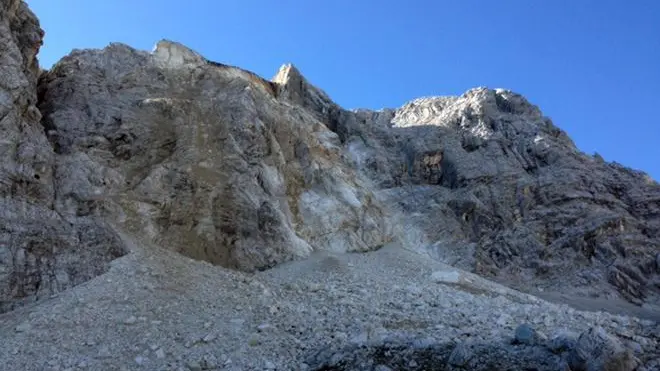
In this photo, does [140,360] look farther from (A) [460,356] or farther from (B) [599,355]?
(B) [599,355]

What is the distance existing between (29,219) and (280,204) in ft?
42.5

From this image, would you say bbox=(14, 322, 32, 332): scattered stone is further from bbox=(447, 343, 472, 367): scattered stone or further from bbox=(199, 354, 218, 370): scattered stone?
bbox=(447, 343, 472, 367): scattered stone

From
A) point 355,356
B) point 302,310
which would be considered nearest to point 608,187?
point 302,310

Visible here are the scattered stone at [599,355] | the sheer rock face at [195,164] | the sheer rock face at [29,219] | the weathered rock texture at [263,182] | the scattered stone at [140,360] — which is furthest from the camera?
the sheer rock face at [195,164]

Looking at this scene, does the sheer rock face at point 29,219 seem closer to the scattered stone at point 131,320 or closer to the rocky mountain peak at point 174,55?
the scattered stone at point 131,320

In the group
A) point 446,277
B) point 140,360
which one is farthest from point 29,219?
point 446,277

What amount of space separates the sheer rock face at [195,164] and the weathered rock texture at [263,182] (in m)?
0.09

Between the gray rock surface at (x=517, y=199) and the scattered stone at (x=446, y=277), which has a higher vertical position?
the gray rock surface at (x=517, y=199)

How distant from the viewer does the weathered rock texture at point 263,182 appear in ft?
65.7

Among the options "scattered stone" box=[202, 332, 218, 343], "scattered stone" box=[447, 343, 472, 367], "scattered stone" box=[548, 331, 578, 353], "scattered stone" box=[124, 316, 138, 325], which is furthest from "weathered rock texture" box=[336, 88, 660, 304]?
"scattered stone" box=[124, 316, 138, 325]

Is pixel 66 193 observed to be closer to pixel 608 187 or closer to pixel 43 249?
pixel 43 249

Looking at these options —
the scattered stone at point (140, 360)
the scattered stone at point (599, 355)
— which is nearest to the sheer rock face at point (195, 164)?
the scattered stone at point (140, 360)

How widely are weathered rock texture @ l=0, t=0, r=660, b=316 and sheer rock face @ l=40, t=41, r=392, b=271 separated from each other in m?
0.09

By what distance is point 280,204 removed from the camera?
28.0 meters
